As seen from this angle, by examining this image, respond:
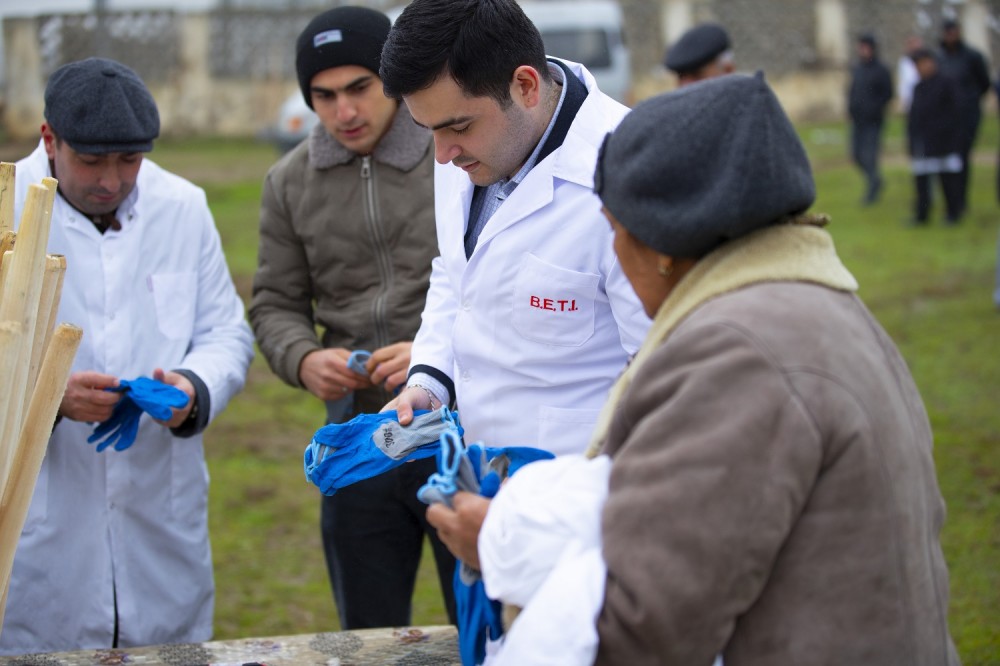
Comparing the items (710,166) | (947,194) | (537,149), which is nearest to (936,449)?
(537,149)

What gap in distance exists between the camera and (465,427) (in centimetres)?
274

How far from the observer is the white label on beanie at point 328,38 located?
10.9 feet

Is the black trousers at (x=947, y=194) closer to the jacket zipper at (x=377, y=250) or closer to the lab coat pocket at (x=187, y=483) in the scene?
the jacket zipper at (x=377, y=250)

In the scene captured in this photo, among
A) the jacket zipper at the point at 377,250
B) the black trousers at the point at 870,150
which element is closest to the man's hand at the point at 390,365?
the jacket zipper at the point at 377,250

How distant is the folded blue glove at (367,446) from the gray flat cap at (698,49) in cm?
466

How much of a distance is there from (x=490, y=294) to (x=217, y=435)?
4.42 meters

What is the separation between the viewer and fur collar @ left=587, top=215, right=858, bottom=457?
1.77 meters

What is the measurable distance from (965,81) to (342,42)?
10.9 meters

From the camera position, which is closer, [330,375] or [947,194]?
[330,375]

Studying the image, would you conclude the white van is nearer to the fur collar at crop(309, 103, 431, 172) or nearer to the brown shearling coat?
the fur collar at crop(309, 103, 431, 172)

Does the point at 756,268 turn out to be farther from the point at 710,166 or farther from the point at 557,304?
the point at 557,304

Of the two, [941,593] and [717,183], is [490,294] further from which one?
[941,593]

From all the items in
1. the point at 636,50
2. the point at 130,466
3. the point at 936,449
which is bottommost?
the point at 936,449

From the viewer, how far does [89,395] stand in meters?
3.04
